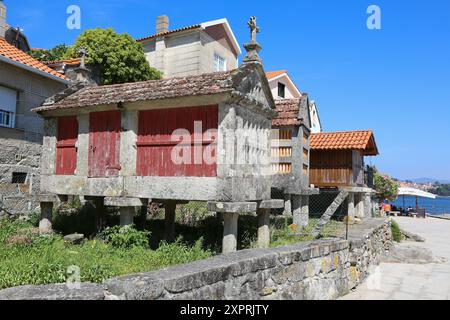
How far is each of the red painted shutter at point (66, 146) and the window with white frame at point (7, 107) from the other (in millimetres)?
2618

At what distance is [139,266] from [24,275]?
1704 millimetres

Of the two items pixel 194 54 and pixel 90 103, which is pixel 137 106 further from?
pixel 194 54

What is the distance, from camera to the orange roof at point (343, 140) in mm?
13680

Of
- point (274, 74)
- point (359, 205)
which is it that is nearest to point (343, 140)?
point (359, 205)

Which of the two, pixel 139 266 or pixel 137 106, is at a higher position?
pixel 137 106

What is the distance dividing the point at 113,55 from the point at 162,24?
568cm

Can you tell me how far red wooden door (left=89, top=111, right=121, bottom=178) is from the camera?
8391 millimetres

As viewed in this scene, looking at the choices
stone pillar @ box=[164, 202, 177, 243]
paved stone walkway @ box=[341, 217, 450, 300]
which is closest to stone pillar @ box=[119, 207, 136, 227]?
stone pillar @ box=[164, 202, 177, 243]

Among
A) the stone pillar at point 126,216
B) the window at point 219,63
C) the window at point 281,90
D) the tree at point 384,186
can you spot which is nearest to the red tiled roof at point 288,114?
the stone pillar at point 126,216

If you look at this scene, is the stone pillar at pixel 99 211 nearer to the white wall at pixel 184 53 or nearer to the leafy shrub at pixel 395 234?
the white wall at pixel 184 53

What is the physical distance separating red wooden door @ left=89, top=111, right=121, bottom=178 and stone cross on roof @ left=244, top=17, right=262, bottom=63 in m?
3.00

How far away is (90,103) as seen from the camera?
8633mm

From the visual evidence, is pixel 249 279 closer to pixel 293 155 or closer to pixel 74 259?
pixel 74 259

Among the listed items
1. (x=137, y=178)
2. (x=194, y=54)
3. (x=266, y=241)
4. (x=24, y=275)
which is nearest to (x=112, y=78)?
(x=194, y=54)
